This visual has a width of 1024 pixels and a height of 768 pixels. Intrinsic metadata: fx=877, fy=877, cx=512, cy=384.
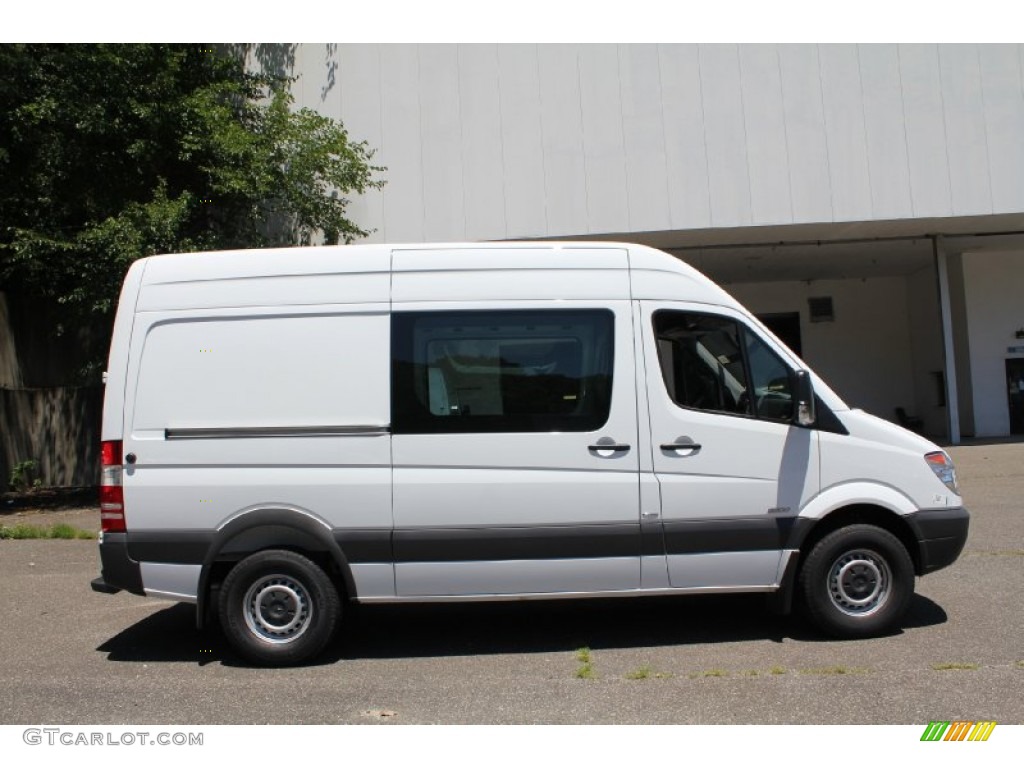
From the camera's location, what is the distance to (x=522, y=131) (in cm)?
1589

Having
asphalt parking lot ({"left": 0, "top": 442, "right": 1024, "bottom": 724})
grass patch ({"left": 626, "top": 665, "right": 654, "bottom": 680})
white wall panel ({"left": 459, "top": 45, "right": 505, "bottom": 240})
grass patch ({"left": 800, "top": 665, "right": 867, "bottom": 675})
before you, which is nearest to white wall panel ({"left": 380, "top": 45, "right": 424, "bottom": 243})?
white wall panel ({"left": 459, "top": 45, "right": 505, "bottom": 240})

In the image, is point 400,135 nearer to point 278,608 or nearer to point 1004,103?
point 1004,103

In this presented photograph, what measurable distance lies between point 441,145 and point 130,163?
5.42 meters

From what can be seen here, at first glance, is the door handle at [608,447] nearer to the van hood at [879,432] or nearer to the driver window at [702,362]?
the driver window at [702,362]

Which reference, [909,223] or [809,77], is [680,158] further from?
[909,223]

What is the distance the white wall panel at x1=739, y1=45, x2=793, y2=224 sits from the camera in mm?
15891

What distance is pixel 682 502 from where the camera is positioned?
5.48 meters

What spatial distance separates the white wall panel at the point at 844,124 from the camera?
15914 mm

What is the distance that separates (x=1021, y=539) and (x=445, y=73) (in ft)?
39.2

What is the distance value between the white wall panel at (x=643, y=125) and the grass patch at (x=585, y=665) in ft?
38.1

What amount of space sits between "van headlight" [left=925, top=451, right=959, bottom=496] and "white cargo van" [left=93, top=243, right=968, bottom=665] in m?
0.05

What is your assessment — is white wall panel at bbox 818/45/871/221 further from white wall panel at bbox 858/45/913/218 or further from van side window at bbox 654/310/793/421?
van side window at bbox 654/310/793/421

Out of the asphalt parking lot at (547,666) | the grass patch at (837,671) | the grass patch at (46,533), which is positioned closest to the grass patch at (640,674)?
the asphalt parking lot at (547,666)
